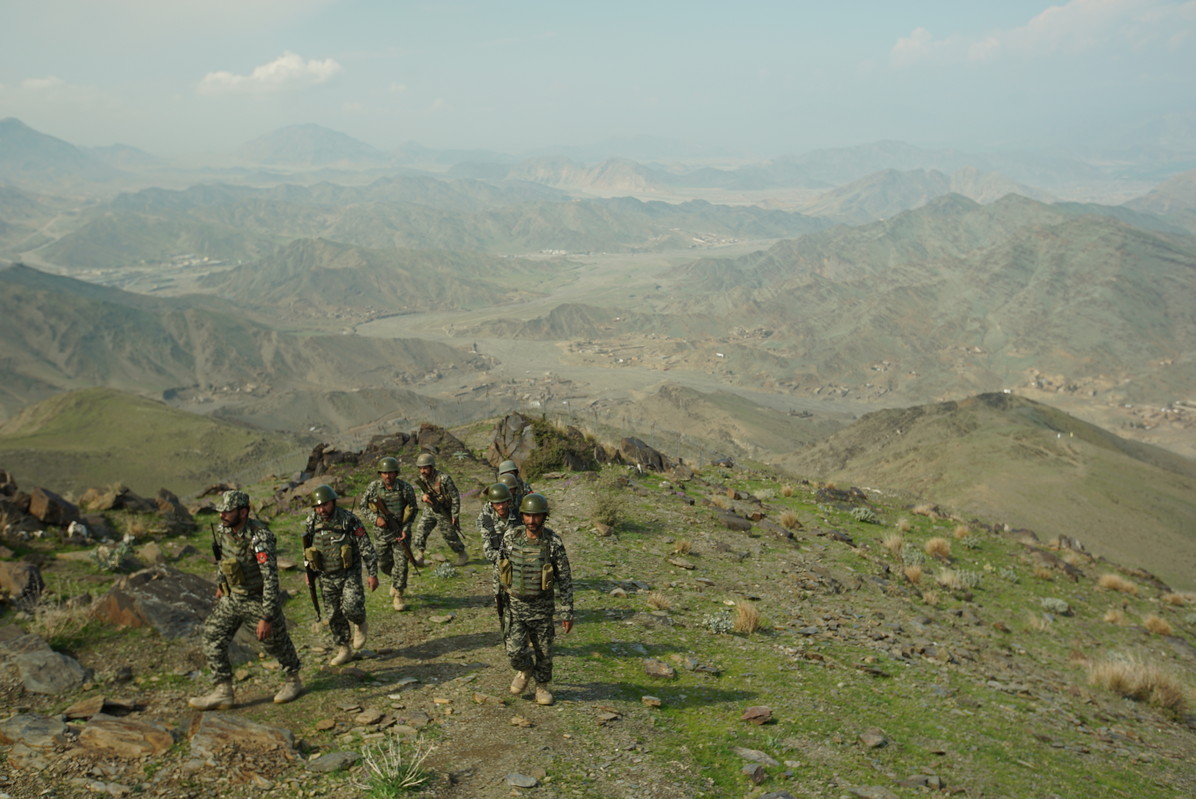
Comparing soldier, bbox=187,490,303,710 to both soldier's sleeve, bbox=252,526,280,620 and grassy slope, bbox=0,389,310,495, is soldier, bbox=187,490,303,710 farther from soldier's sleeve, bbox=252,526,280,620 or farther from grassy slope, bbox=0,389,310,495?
grassy slope, bbox=0,389,310,495

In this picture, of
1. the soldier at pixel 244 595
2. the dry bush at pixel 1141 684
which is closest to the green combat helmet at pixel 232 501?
the soldier at pixel 244 595

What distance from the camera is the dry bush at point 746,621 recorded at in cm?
1084

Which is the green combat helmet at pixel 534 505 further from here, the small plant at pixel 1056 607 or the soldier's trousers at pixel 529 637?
the small plant at pixel 1056 607

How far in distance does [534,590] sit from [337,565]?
2827mm

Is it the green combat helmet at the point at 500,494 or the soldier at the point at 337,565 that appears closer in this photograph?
the soldier at the point at 337,565

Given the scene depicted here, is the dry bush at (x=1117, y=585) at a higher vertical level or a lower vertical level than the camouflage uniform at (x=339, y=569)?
lower

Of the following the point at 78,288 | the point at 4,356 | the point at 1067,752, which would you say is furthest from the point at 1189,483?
the point at 78,288

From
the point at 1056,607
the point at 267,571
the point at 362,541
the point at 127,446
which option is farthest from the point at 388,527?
the point at 127,446

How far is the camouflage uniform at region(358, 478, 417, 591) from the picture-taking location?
10.6 metres

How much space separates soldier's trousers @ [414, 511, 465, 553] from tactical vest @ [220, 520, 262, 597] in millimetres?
4563

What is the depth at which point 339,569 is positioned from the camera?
8.71 meters

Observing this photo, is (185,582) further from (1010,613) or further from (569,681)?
(1010,613)

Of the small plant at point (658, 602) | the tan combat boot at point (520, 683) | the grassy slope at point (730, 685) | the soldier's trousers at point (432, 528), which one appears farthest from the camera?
the soldier's trousers at point (432, 528)

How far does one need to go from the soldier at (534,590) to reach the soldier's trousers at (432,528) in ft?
15.8
